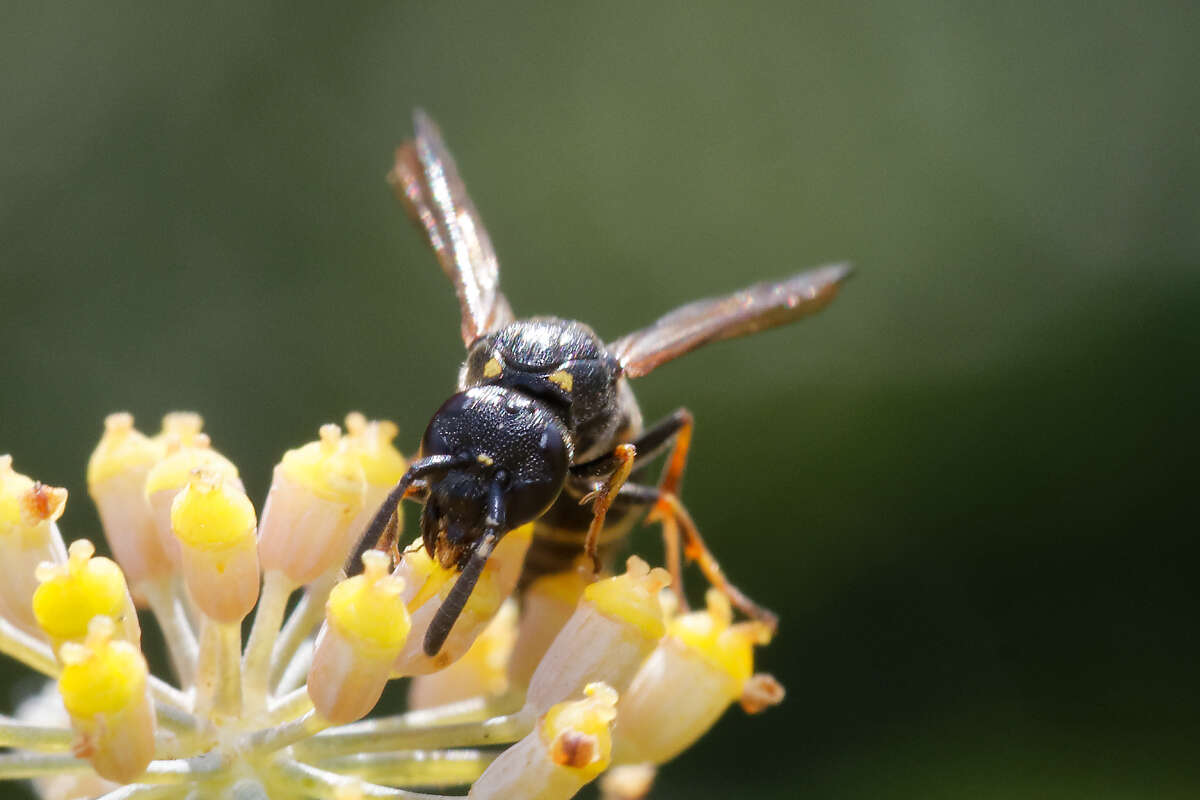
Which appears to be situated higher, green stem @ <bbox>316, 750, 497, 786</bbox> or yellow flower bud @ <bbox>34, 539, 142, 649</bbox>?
yellow flower bud @ <bbox>34, 539, 142, 649</bbox>

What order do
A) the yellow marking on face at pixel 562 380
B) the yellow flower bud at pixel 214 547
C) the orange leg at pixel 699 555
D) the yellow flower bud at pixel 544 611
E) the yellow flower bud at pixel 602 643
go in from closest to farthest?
the yellow flower bud at pixel 214 547 < the yellow flower bud at pixel 602 643 < the yellow marking on face at pixel 562 380 < the yellow flower bud at pixel 544 611 < the orange leg at pixel 699 555

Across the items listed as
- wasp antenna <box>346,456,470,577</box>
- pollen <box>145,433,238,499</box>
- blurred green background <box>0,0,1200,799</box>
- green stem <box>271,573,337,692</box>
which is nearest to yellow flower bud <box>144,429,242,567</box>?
pollen <box>145,433,238,499</box>

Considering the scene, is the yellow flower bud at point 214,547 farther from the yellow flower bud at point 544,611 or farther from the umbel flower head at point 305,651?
the yellow flower bud at point 544,611

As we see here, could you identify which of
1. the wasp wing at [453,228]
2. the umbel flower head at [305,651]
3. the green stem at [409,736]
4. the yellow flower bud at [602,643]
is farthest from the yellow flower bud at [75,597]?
the wasp wing at [453,228]

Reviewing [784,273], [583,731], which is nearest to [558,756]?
[583,731]

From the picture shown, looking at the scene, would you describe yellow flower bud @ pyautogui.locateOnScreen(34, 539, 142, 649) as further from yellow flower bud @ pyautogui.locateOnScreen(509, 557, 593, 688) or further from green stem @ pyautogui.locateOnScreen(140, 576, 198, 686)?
yellow flower bud @ pyautogui.locateOnScreen(509, 557, 593, 688)
